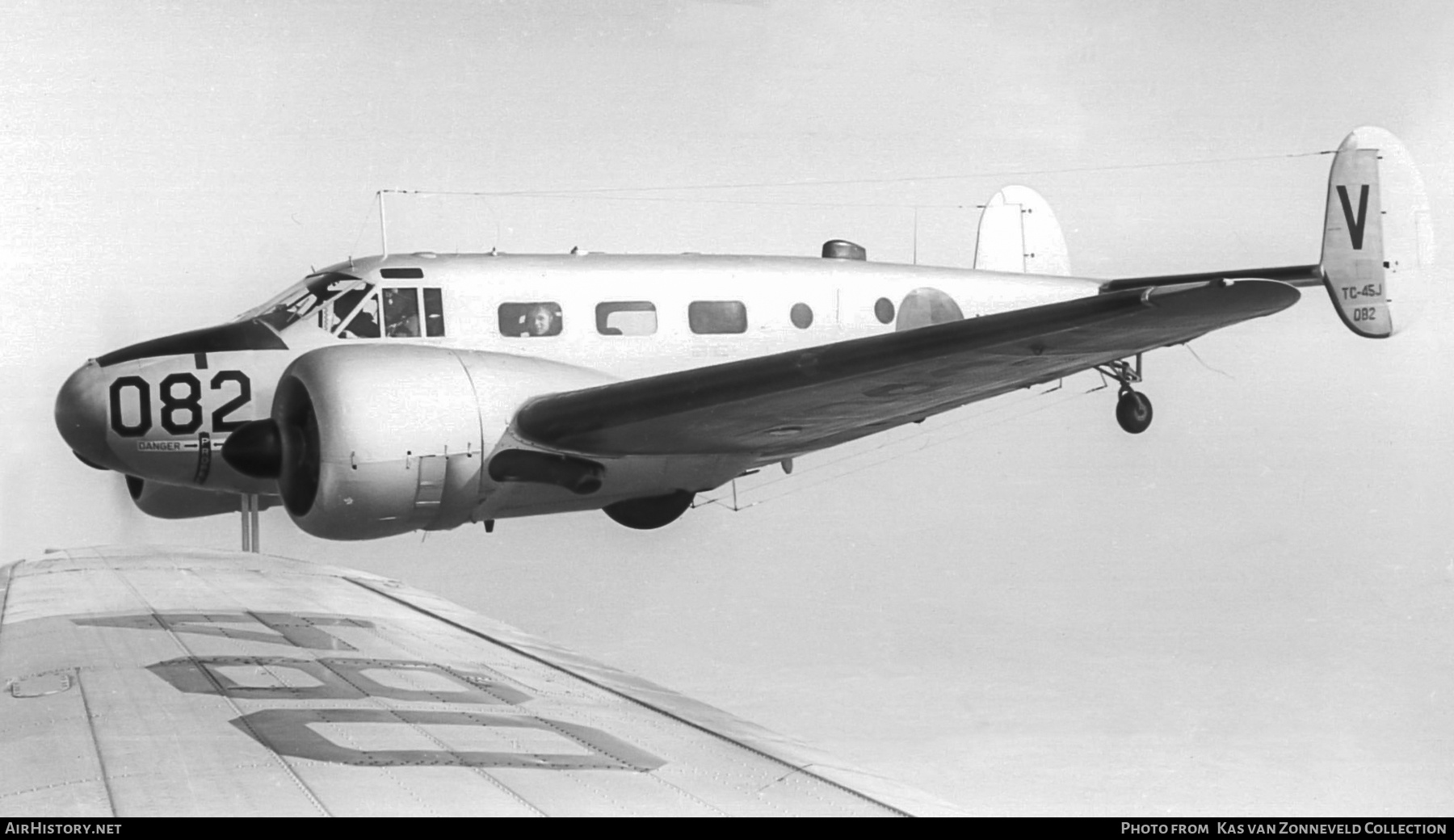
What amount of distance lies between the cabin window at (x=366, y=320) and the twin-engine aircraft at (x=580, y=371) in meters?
0.02

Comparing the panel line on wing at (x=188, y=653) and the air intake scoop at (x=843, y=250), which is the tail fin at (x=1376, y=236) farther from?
the panel line on wing at (x=188, y=653)

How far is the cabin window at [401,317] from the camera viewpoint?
8453 mm

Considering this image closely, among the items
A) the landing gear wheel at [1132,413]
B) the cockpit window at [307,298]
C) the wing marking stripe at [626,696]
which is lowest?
the wing marking stripe at [626,696]

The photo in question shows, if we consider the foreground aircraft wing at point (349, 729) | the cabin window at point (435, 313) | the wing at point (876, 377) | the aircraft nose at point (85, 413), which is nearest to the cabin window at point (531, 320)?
the cabin window at point (435, 313)

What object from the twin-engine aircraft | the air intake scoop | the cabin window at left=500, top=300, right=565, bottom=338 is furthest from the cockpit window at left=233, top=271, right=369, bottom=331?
the air intake scoop

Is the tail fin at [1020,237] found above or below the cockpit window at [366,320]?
above

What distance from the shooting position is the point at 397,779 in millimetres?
4492

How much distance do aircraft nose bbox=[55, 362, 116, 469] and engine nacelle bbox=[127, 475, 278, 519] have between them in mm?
1285

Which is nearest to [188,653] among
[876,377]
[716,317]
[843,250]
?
[716,317]

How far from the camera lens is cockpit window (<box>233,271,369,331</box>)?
8.46 metres

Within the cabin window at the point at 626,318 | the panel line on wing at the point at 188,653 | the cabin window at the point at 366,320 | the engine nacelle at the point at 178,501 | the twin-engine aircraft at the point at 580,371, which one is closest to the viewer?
the panel line on wing at the point at 188,653

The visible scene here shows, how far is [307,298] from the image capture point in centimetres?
855

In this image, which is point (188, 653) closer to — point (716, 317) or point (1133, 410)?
point (716, 317)
